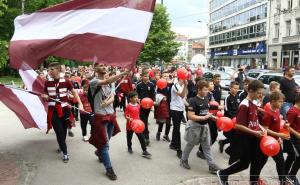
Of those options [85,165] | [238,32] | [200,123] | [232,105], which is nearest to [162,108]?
[232,105]

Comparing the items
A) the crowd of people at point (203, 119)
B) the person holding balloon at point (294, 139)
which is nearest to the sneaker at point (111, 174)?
the crowd of people at point (203, 119)

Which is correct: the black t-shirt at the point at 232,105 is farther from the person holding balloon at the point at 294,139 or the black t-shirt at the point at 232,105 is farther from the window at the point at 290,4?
the window at the point at 290,4

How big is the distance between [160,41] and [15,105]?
4532 cm

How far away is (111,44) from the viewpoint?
5934 millimetres

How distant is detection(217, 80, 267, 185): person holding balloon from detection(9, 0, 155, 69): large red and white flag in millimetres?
1796

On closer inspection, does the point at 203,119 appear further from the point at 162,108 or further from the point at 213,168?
the point at 162,108

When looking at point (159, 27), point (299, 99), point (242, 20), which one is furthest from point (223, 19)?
point (299, 99)

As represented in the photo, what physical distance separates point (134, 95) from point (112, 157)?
53.3 inches

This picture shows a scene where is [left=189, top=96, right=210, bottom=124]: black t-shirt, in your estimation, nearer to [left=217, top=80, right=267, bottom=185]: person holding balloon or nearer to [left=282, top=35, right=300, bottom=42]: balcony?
[left=217, top=80, right=267, bottom=185]: person holding balloon

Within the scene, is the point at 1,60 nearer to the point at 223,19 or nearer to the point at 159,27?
the point at 159,27

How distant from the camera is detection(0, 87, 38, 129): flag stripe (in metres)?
7.22

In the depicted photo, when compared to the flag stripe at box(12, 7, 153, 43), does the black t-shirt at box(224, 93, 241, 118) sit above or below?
below

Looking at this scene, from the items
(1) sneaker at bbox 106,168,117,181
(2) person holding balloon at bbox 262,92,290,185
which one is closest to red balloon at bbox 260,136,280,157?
(2) person holding balloon at bbox 262,92,290,185

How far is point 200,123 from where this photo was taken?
6746 mm
